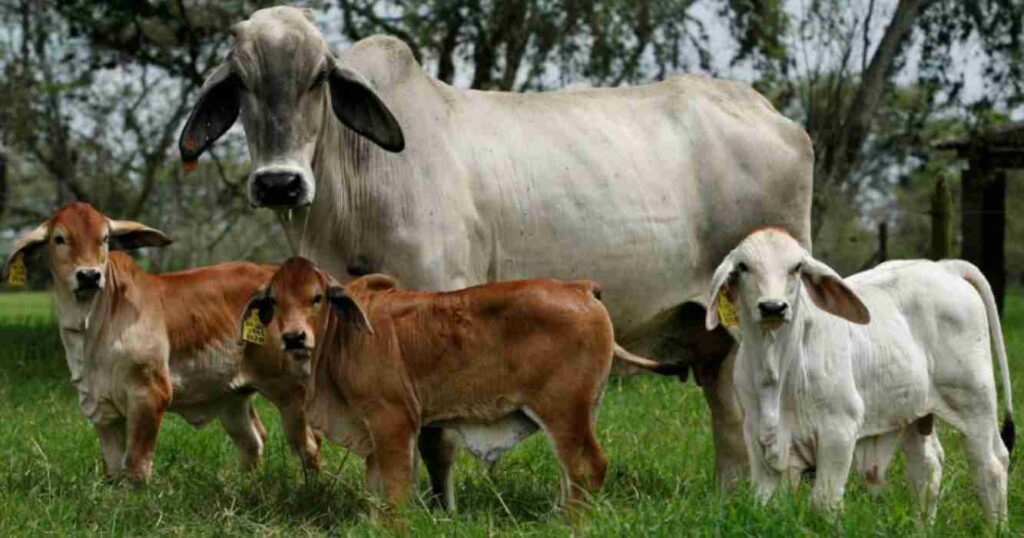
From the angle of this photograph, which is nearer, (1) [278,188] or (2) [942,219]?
(1) [278,188]

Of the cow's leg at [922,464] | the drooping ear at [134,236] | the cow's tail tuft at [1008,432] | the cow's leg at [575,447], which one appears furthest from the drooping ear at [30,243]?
the cow's tail tuft at [1008,432]

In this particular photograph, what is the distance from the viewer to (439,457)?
6.43 metres

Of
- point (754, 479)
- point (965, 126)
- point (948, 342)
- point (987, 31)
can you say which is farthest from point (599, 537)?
point (965, 126)

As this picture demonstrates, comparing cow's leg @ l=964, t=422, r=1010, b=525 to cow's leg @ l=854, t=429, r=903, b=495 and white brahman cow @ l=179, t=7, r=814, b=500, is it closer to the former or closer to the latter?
cow's leg @ l=854, t=429, r=903, b=495

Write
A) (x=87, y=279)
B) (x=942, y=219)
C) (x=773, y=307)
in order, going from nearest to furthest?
(x=773, y=307) < (x=87, y=279) < (x=942, y=219)


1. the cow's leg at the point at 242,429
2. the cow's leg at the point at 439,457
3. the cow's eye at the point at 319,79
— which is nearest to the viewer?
the cow's eye at the point at 319,79

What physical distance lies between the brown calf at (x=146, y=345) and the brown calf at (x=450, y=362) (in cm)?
109

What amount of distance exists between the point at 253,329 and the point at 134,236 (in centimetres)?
147

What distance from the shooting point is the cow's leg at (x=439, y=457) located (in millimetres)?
6375

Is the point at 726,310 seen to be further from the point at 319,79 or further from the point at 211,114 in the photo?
the point at 211,114

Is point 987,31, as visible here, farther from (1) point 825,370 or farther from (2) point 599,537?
(2) point 599,537

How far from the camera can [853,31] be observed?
1472 cm

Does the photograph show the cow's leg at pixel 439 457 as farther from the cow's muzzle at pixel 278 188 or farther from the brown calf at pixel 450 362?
the cow's muzzle at pixel 278 188

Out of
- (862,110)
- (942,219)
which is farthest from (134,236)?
(942,219)
